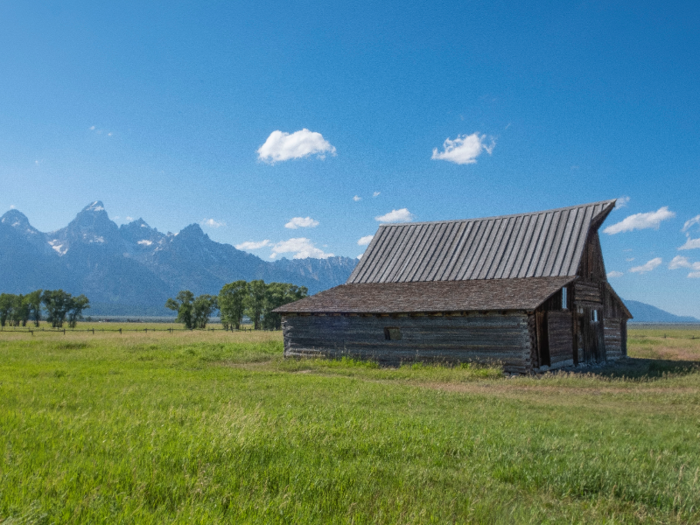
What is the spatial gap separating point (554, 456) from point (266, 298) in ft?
270

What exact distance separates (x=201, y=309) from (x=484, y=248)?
73748 mm

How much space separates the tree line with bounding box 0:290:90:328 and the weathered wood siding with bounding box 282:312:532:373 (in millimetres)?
88932

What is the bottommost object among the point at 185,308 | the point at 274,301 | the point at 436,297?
the point at 185,308

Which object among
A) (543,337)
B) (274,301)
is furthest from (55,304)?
(543,337)

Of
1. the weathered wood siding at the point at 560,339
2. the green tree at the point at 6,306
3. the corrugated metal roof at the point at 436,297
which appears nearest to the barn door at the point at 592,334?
the weathered wood siding at the point at 560,339

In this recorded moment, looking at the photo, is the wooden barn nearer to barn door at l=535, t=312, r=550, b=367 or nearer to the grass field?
barn door at l=535, t=312, r=550, b=367

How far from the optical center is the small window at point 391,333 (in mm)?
24391

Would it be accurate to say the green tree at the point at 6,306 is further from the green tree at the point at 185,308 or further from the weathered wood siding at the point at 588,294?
the weathered wood siding at the point at 588,294

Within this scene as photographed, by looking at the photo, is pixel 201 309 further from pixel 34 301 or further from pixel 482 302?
pixel 482 302

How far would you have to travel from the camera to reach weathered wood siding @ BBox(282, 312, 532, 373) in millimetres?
21078

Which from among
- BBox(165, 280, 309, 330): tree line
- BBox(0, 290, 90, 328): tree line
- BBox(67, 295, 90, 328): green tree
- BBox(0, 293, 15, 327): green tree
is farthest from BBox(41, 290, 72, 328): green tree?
BBox(165, 280, 309, 330): tree line

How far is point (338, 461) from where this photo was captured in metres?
5.88

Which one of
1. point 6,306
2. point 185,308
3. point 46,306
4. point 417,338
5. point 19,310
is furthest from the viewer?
point 19,310

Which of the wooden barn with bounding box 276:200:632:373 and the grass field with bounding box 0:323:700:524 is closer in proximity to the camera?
the grass field with bounding box 0:323:700:524
